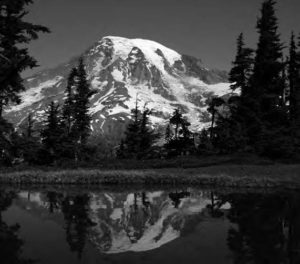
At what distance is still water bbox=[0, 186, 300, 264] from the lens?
1036 cm

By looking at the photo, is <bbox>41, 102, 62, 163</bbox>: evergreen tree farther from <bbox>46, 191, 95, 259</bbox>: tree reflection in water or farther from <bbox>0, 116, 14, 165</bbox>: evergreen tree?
<bbox>46, 191, 95, 259</bbox>: tree reflection in water

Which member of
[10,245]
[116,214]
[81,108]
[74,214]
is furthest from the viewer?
[81,108]

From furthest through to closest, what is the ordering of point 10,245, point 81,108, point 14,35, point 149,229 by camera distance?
1. point 81,108
2. point 14,35
3. point 149,229
4. point 10,245

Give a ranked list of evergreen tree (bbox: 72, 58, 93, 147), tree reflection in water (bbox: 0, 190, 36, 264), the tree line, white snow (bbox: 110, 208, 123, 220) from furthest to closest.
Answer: evergreen tree (bbox: 72, 58, 93, 147), the tree line, white snow (bbox: 110, 208, 123, 220), tree reflection in water (bbox: 0, 190, 36, 264)

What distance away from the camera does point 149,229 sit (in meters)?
13.9

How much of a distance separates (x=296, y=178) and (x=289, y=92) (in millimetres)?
30132

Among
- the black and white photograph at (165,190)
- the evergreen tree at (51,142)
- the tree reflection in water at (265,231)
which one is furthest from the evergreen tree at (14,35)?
the evergreen tree at (51,142)

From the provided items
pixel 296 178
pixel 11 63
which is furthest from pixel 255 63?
pixel 11 63

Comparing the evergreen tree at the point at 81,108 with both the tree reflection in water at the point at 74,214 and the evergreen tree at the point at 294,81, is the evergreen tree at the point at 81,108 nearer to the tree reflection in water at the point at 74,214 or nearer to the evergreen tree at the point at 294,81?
the evergreen tree at the point at 294,81

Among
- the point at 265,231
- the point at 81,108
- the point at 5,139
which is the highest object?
the point at 81,108

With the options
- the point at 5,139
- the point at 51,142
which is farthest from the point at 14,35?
the point at 51,142

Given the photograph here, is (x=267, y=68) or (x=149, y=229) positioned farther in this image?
(x=267, y=68)

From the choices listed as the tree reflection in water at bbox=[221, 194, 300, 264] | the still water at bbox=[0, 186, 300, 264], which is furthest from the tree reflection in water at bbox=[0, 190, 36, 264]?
the tree reflection in water at bbox=[221, 194, 300, 264]

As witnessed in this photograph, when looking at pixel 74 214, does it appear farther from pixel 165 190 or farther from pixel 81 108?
pixel 81 108
